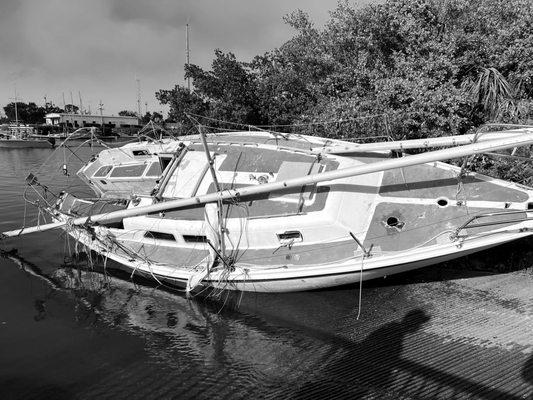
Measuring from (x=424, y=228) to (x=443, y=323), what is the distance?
1.83m

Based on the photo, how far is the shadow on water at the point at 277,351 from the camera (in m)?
5.68

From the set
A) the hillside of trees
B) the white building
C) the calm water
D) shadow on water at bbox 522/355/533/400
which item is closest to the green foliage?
the hillside of trees

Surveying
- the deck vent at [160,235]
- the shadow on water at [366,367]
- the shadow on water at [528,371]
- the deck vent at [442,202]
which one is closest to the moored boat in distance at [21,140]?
the deck vent at [160,235]

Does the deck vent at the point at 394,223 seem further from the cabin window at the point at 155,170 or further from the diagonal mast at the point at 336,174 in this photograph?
the cabin window at the point at 155,170

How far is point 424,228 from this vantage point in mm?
8047

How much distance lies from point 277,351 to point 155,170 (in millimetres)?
7181

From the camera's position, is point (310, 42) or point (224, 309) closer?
point (224, 309)

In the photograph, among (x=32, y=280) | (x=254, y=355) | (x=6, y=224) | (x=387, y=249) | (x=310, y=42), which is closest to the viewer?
(x=254, y=355)

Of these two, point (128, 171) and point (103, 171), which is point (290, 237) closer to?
point (128, 171)

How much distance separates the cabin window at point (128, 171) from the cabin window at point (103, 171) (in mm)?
307

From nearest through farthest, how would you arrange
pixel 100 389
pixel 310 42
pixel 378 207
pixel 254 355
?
1. pixel 100 389
2. pixel 254 355
3. pixel 378 207
4. pixel 310 42

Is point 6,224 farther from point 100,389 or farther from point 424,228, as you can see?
point 424,228

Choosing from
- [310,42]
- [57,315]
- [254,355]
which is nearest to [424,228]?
[254,355]

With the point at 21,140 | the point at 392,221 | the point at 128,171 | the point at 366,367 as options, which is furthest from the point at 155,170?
the point at 21,140
